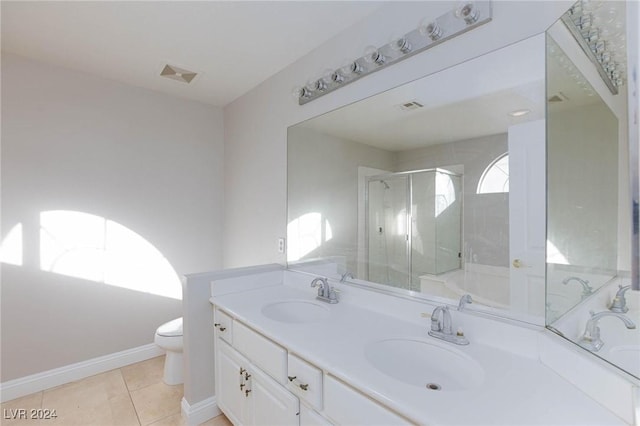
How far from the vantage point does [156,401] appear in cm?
200

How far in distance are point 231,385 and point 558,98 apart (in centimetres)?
208

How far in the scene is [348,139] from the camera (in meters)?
1.82

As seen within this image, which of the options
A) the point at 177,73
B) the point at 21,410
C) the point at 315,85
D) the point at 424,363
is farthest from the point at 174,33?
the point at 21,410

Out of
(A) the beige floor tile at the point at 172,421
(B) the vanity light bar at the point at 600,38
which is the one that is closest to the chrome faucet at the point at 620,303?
(B) the vanity light bar at the point at 600,38

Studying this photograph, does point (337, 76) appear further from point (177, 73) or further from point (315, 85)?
point (177, 73)

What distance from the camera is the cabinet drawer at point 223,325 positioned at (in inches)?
64.2

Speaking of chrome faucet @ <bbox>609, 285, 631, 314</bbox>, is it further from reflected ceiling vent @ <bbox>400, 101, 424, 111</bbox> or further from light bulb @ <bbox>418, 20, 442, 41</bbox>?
light bulb @ <bbox>418, 20, 442, 41</bbox>

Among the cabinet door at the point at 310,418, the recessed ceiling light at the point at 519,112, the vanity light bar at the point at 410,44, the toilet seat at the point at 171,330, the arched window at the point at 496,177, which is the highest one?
the vanity light bar at the point at 410,44

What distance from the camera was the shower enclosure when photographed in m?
1.34

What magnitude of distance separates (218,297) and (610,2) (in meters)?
2.16

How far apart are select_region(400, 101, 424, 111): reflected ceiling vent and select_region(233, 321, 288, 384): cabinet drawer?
4.28 ft

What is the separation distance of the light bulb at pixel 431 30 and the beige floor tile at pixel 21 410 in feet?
10.3

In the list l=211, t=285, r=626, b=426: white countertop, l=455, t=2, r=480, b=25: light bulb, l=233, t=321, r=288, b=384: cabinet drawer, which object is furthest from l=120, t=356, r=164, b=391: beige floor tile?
l=455, t=2, r=480, b=25: light bulb

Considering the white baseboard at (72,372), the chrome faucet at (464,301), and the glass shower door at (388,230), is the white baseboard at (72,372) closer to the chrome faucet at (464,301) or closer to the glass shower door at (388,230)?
the glass shower door at (388,230)
